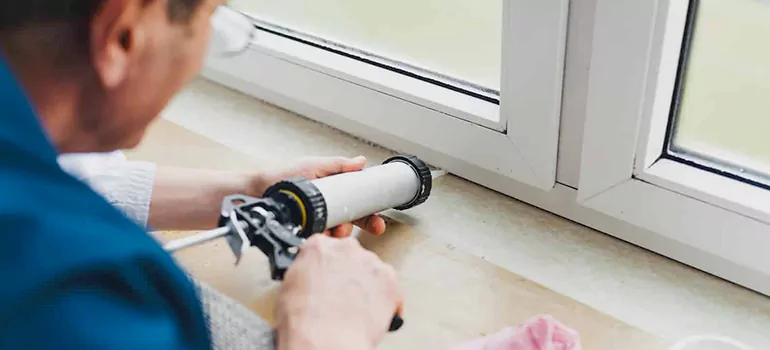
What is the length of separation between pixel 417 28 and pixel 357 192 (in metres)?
0.26

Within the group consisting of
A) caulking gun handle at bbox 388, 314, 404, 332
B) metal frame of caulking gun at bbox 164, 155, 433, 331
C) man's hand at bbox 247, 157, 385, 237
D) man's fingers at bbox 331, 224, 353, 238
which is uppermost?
metal frame of caulking gun at bbox 164, 155, 433, 331

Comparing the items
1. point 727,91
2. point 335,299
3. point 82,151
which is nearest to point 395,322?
point 335,299

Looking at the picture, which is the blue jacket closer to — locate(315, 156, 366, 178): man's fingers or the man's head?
the man's head

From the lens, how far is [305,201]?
0.65m

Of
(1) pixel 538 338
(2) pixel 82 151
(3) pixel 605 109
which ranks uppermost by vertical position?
(2) pixel 82 151

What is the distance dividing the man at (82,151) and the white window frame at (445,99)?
370 mm

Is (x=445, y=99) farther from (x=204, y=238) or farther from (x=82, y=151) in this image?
(x=82, y=151)

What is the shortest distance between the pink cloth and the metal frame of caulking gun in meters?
0.09

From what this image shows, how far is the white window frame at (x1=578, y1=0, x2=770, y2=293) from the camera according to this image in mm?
638

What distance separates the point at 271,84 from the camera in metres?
1.01

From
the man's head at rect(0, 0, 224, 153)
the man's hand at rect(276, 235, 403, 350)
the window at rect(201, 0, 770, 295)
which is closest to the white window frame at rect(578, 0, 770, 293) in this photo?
the window at rect(201, 0, 770, 295)

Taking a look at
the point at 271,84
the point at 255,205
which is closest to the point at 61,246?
the point at 255,205

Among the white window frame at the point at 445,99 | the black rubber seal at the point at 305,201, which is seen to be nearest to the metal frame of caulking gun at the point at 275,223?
the black rubber seal at the point at 305,201

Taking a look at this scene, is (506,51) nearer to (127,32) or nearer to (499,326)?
(499,326)
